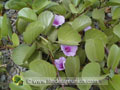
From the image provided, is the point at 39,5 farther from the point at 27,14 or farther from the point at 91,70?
the point at 91,70

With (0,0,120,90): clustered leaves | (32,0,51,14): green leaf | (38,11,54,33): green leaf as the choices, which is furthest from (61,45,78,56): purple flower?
(32,0,51,14): green leaf

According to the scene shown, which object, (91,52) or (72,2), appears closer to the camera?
(91,52)

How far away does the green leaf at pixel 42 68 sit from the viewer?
2.65 ft

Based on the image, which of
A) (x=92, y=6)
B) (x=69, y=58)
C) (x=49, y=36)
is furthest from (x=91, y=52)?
(x=92, y=6)

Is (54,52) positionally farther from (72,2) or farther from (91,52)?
(72,2)

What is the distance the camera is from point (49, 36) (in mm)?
991

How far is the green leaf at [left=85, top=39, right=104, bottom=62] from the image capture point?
0.86 m

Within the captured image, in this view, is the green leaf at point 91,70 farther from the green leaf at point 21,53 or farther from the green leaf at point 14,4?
the green leaf at point 14,4

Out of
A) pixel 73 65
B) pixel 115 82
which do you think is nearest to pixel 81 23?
pixel 73 65

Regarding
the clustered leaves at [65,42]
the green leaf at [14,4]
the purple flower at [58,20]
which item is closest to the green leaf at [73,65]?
the clustered leaves at [65,42]

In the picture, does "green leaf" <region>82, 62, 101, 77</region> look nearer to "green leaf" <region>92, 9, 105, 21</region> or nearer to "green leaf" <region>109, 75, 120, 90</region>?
"green leaf" <region>109, 75, 120, 90</region>

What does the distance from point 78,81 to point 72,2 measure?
1.47ft

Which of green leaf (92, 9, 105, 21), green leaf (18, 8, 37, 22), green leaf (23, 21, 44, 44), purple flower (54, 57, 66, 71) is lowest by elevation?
purple flower (54, 57, 66, 71)

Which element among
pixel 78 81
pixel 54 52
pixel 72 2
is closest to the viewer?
pixel 78 81
